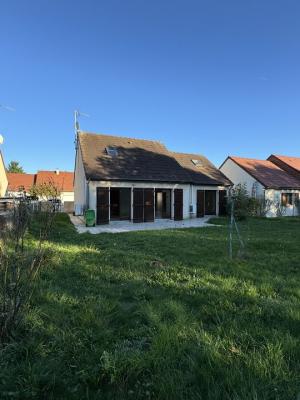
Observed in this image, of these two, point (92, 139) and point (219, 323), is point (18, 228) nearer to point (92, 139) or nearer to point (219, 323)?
point (219, 323)

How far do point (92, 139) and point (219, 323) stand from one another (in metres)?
19.7

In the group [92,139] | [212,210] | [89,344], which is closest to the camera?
[89,344]

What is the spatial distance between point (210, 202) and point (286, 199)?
26.2 ft

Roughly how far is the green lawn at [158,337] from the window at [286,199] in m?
23.2

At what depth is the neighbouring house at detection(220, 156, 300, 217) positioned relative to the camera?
26.6 meters

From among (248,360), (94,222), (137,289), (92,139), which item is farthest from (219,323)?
(92,139)

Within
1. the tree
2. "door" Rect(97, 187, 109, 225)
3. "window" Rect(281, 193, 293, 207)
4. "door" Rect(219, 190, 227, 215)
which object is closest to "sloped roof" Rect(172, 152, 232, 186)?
"door" Rect(219, 190, 227, 215)

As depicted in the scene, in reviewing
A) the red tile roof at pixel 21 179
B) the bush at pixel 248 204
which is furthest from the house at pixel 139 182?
the red tile roof at pixel 21 179

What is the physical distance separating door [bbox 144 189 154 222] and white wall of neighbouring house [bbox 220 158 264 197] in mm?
10775

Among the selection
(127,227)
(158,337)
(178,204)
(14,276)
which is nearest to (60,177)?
(178,204)

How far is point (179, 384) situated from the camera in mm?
2592

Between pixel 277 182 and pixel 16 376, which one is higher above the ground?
pixel 277 182

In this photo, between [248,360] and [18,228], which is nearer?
[248,360]

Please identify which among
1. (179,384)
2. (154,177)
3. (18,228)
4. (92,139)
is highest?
(92,139)
